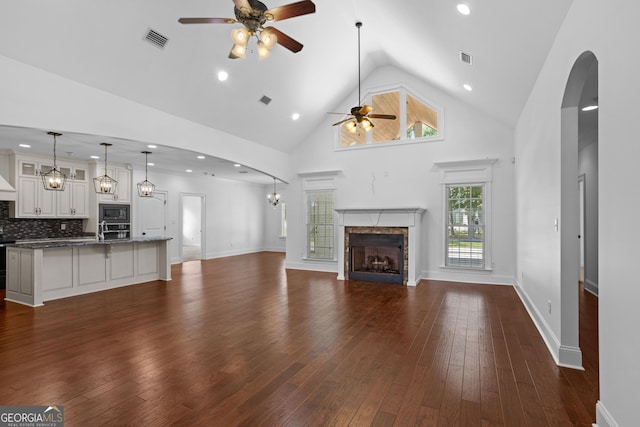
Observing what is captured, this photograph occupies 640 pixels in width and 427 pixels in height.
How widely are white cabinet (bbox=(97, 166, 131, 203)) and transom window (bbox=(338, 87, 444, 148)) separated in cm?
571

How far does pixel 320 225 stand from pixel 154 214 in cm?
480

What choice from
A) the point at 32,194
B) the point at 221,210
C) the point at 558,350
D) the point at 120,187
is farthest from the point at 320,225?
the point at 32,194

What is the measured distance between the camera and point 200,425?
209 centimetres

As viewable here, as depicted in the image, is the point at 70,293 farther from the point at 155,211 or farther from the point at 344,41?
the point at 344,41

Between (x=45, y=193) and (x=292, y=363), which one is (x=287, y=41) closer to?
(x=292, y=363)

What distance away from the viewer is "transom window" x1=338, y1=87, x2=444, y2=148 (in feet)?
23.2

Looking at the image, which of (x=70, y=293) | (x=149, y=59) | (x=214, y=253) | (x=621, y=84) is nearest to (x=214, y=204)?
(x=214, y=253)

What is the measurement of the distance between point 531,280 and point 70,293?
7.33 meters

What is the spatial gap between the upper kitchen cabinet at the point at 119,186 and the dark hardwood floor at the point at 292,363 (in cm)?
340

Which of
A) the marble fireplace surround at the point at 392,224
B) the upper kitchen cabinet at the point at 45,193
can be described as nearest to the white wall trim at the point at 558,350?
the marble fireplace surround at the point at 392,224

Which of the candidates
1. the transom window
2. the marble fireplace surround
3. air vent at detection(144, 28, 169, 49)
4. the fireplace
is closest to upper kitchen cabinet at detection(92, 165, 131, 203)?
air vent at detection(144, 28, 169, 49)

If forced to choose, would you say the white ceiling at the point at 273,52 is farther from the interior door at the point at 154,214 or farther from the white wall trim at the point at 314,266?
the white wall trim at the point at 314,266

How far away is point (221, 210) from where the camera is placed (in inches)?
440

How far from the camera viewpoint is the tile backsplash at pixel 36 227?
22.1ft
